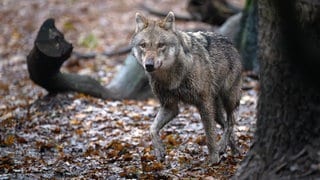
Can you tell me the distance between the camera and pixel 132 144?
822 centimetres

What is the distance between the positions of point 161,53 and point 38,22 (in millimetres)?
11825

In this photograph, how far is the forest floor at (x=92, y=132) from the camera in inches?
269

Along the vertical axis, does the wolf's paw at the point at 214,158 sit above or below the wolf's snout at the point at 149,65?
below

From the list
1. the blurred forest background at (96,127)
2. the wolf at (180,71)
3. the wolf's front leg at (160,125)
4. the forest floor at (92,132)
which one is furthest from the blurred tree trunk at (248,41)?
the wolf's front leg at (160,125)

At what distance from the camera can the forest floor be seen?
683 cm

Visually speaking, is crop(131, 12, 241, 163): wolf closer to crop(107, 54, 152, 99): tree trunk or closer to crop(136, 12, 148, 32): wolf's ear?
crop(136, 12, 148, 32): wolf's ear

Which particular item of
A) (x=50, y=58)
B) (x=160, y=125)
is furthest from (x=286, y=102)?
(x=50, y=58)

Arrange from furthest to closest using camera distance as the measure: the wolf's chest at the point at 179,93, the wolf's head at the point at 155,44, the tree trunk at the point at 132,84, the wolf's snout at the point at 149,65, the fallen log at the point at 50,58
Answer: the tree trunk at the point at 132,84
the fallen log at the point at 50,58
the wolf's chest at the point at 179,93
the wolf's head at the point at 155,44
the wolf's snout at the point at 149,65

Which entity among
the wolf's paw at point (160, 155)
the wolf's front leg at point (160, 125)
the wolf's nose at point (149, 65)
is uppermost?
the wolf's nose at point (149, 65)

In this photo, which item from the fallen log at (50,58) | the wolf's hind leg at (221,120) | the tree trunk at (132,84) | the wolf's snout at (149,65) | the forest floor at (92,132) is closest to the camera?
the wolf's snout at (149,65)

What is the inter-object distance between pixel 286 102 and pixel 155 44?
7.27ft

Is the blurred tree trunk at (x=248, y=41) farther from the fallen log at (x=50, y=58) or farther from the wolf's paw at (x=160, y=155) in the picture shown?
the wolf's paw at (x=160, y=155)

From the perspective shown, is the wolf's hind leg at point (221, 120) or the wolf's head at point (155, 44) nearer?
the wolf's head at point (155, 44)

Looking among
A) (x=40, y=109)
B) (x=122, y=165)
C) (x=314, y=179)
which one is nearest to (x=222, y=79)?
(x=122, y=165)
